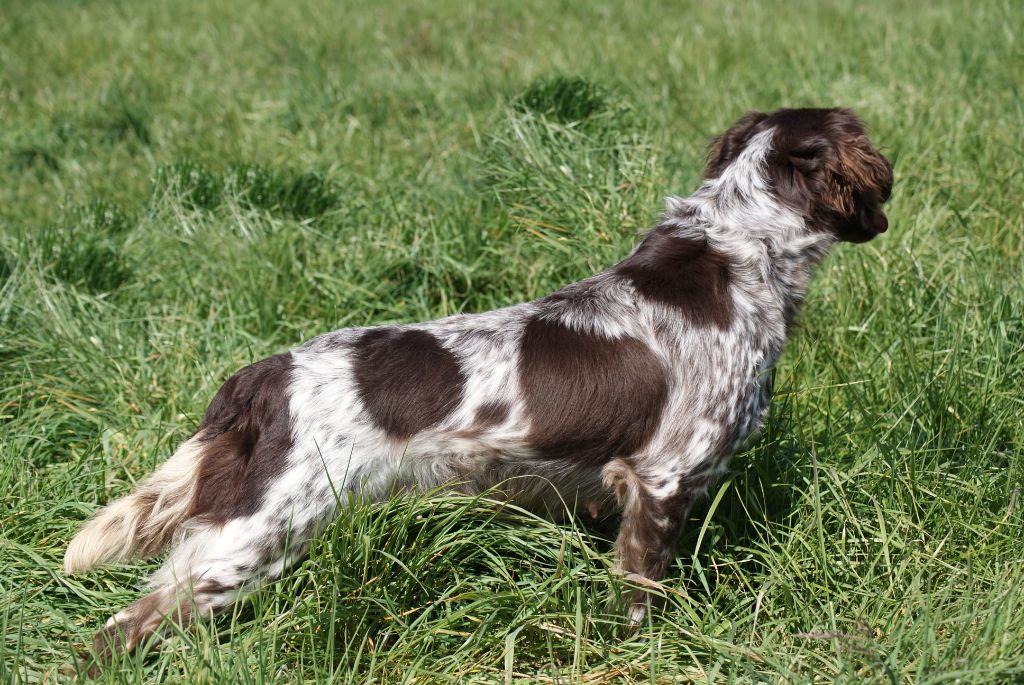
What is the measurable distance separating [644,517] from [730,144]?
4.47 feet

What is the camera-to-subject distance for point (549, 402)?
9.24ft

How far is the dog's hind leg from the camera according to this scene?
2.90 metres

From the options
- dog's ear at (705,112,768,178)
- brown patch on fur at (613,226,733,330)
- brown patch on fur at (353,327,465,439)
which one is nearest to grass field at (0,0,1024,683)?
brown patch on fur at (353,327,465,439)

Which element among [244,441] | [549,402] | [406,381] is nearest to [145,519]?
[244,441]

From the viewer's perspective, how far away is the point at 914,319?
3.89 meters

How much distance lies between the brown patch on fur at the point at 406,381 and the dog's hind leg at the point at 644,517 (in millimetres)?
558

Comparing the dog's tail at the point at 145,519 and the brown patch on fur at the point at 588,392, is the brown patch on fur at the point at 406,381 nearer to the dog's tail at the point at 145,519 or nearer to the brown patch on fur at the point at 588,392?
the brown patch on fur at the point at 588,392

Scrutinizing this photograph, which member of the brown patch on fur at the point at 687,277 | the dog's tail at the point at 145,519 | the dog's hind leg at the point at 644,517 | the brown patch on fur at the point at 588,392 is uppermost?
the brown patch on fur at the point at 687,277

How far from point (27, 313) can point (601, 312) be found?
2.62 metres

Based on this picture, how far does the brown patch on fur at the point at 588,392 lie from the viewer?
282 centimetres

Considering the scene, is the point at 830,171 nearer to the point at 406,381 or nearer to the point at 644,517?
the point at 644,517

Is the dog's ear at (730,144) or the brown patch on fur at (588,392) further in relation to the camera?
the dog's ear at (730,144)

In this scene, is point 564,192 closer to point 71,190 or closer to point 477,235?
point 477,235

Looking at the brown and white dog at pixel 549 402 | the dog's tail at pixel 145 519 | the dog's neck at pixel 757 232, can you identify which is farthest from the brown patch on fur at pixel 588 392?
the dog's tail at pixel 145 519
